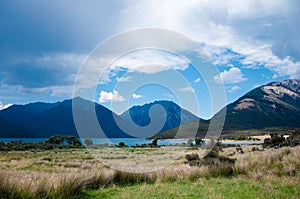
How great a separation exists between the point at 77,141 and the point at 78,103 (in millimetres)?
76339

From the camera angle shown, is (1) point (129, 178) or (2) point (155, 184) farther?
(1) point (129, 178)

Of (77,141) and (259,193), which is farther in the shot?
(77,141)

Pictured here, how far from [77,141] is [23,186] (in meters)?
84.8

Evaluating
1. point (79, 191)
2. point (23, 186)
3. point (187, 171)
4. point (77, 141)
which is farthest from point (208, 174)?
point (77, 141)

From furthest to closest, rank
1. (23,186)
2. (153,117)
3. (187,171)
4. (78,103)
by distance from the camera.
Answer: (153,117) < (78,103) < (187,171) < (23,186)

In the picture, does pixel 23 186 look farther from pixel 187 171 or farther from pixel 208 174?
pixel 208 174

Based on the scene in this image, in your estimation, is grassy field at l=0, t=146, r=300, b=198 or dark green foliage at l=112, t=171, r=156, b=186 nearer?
grassy field at l=0, t=146, r=300, b=198

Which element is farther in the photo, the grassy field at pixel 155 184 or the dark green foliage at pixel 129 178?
the dark green foliage at pixel 129 178

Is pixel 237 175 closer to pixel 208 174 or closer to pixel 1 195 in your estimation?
pixel 208 174

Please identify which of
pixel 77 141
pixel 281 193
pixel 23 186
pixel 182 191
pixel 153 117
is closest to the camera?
pixel 23 186

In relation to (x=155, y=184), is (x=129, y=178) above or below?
above

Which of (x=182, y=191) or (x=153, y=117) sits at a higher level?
(x=153, y=117)

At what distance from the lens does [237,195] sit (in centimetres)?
955

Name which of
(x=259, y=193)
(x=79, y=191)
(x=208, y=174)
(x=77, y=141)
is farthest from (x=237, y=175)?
(x=77, y=141)
